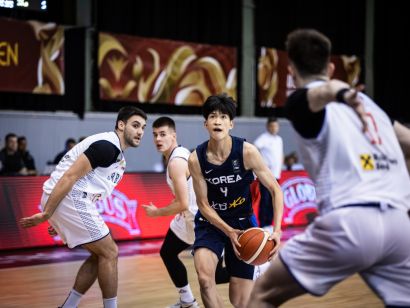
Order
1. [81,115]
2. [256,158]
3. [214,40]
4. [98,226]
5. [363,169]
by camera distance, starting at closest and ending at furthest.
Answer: [363,169], [256,158], [98,226], [81,115], [214,40]

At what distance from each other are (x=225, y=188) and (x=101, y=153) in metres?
1.03

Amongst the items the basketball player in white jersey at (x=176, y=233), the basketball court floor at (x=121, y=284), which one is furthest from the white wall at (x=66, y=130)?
the basketball player in white jersey at (x=176, y=233)

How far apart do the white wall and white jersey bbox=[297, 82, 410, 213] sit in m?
12.2

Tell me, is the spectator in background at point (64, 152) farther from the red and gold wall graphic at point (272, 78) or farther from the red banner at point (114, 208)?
the red and gold wall graphic at point (272, 78)

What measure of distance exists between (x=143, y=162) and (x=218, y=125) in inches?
477

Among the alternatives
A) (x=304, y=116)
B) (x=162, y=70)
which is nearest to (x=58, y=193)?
(x=304, y=116)

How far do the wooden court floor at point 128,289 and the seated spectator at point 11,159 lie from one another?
4033 millimetres

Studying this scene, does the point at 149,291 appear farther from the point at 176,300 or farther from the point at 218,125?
the point at 218,125

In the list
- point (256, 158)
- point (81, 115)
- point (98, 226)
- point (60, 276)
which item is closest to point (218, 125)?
point (256, 158)

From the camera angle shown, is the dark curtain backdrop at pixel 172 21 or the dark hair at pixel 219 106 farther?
the dark curtain backdrop at pixel 172 21

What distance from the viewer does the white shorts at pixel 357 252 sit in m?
3.46

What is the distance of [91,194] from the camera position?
6043 millimetres

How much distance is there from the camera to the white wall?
51.3 ft

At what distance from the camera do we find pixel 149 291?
778cm
